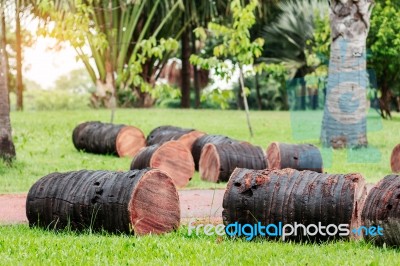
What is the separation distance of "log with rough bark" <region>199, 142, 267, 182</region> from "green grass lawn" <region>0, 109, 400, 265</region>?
22cm

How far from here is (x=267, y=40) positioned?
1414 inches

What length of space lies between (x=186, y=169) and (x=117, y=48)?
1894cm

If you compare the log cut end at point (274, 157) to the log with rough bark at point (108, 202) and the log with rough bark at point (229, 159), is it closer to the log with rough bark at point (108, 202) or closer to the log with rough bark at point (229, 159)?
the log with rough bark at point (229, 159)

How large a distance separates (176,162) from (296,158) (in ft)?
6.77

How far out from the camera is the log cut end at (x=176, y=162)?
11.4m

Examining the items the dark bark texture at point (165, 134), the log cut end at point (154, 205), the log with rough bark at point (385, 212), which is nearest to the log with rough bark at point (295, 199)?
the log with rough bark at point (385, 212)

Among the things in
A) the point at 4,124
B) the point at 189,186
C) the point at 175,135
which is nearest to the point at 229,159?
the point at 189,186

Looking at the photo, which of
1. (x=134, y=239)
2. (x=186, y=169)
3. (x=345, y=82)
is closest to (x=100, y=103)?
(x=345, y=82)

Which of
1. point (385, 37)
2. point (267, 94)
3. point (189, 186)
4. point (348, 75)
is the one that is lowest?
point (189, 186)

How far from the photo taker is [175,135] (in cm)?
1429

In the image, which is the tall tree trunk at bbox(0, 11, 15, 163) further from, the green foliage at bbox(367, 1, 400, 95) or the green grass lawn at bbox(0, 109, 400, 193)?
the green foliage at bbox(367, 1, 400, 95)

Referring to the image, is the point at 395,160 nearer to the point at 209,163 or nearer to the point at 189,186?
the point at 209,163

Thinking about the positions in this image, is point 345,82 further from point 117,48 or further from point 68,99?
point 68,99

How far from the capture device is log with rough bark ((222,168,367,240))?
259 inches
